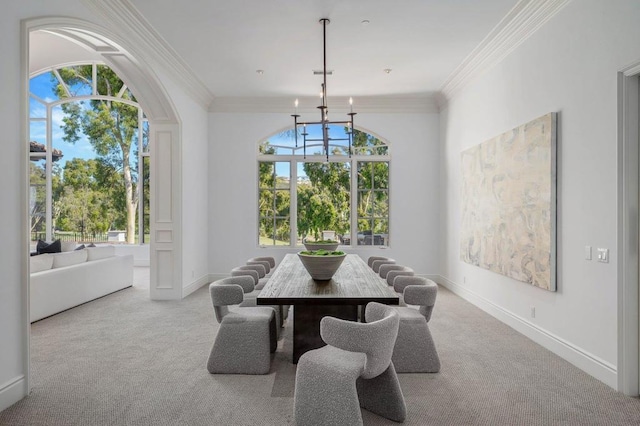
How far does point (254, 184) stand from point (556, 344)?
518 cm

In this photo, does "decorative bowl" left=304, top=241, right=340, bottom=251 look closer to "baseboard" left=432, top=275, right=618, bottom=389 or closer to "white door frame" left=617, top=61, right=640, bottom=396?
→ "baseboard" left=432, top=275, right=618, bottom=389

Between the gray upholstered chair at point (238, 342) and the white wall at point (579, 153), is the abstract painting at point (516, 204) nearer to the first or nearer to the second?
the white wall at point (579, 153)

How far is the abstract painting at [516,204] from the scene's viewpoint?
12.2 ft

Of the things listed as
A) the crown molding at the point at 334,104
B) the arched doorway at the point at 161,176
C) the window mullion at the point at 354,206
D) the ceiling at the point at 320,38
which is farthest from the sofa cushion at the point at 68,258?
the window mullion at the point at 354,206

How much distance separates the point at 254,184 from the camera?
24.0 feet

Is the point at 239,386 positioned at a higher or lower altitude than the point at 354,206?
lower

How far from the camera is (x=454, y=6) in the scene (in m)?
3.98

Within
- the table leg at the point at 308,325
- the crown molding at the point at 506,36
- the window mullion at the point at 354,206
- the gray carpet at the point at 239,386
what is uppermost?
the crown molding at the point at 506,36

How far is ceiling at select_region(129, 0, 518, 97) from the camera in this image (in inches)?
158

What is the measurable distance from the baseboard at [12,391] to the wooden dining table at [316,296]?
167cm

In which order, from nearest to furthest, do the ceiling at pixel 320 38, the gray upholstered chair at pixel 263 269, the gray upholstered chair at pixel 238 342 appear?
the gray upholstered chair at pixel 238 342 → the ceiling at pixel 320 38 → the gray upholstered chair at pixel 263 269

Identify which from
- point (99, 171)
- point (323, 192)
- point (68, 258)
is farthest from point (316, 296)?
point (99, 171)

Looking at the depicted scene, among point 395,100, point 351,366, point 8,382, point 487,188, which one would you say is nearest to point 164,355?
point 8,382

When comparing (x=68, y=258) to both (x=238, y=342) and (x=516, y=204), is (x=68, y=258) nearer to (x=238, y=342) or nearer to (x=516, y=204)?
(x=238, y=342)
